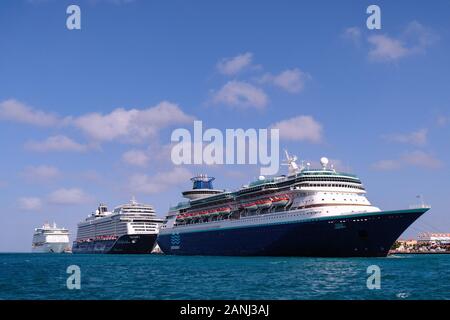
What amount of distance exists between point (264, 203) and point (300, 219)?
1070 cm

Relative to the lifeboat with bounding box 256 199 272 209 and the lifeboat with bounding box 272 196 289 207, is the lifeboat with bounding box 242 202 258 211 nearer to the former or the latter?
the lifeboat with bounding box 256 199 272 209

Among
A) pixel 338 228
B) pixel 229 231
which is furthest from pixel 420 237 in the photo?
pixel 338 228

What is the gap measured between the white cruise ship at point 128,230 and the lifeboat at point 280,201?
69548 millimetres

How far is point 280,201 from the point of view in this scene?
7044 centimetres

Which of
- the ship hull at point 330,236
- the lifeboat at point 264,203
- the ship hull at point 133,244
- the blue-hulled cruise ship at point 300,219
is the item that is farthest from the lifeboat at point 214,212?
the ship hull at point 133,244

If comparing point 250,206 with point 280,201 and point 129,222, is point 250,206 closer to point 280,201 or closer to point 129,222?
point 280,201

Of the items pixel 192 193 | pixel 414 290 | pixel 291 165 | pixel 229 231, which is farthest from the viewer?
pixel 192 193

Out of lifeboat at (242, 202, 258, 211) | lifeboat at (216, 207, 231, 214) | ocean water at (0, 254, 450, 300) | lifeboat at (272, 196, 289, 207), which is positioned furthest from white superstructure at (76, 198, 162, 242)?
ocean water at (0, 254, 450, 300)

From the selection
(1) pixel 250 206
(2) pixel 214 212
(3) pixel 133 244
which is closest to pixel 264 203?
(1) pixel 250 206

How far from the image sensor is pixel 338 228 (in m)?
59.2

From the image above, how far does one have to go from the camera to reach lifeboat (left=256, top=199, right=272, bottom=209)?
72812 millimetres

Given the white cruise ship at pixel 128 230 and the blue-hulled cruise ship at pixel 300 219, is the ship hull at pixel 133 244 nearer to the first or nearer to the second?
the white cruise ship at pixel 128 230
